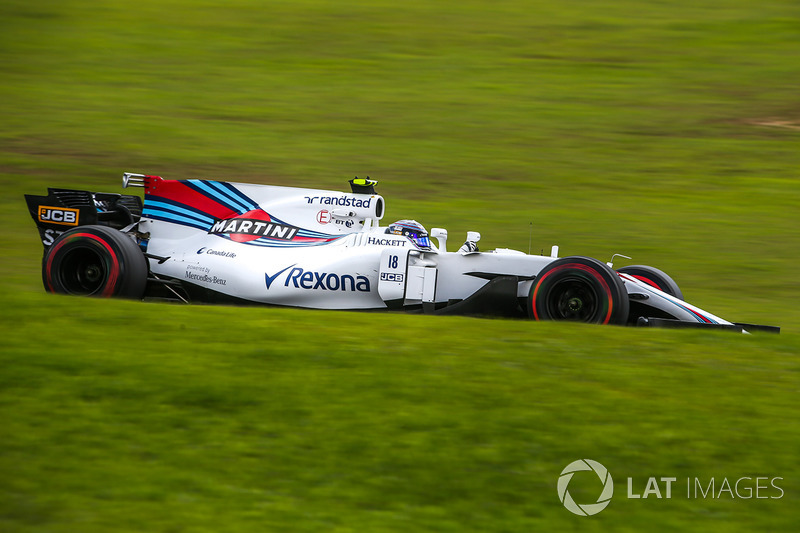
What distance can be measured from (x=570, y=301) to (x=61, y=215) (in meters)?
5.07

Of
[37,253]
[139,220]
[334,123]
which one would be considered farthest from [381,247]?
[334,123]

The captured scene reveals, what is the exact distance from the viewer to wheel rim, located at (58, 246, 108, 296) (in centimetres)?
829

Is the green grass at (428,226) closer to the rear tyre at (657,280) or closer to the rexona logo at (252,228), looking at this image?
the rear tyre at (657,280)

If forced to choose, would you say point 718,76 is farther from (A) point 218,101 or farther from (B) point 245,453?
(B) point 245,453

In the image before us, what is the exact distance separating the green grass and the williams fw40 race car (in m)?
0.69

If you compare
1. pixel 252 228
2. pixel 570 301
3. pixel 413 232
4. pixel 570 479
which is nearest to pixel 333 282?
pixel 413 232

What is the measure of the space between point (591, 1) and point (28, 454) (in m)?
29.2

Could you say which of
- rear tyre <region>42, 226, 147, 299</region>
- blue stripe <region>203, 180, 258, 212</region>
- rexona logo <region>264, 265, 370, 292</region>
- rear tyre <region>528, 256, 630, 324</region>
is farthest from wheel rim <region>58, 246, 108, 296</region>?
rear tyre <region>528, 256, 630, 324</region>

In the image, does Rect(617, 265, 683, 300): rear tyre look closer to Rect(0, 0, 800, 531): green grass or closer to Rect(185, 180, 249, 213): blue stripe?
Rect(0, 0, 800, 531): green grass

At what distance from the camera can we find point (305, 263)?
8250 mm

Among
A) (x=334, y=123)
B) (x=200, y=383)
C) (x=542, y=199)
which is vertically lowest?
→ (x=200, y=383)

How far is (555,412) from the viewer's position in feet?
17.2

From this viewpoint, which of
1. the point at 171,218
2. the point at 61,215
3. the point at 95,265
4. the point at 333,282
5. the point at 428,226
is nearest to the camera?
the point at 333,282

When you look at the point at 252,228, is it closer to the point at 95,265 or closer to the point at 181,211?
the point at 181,211
